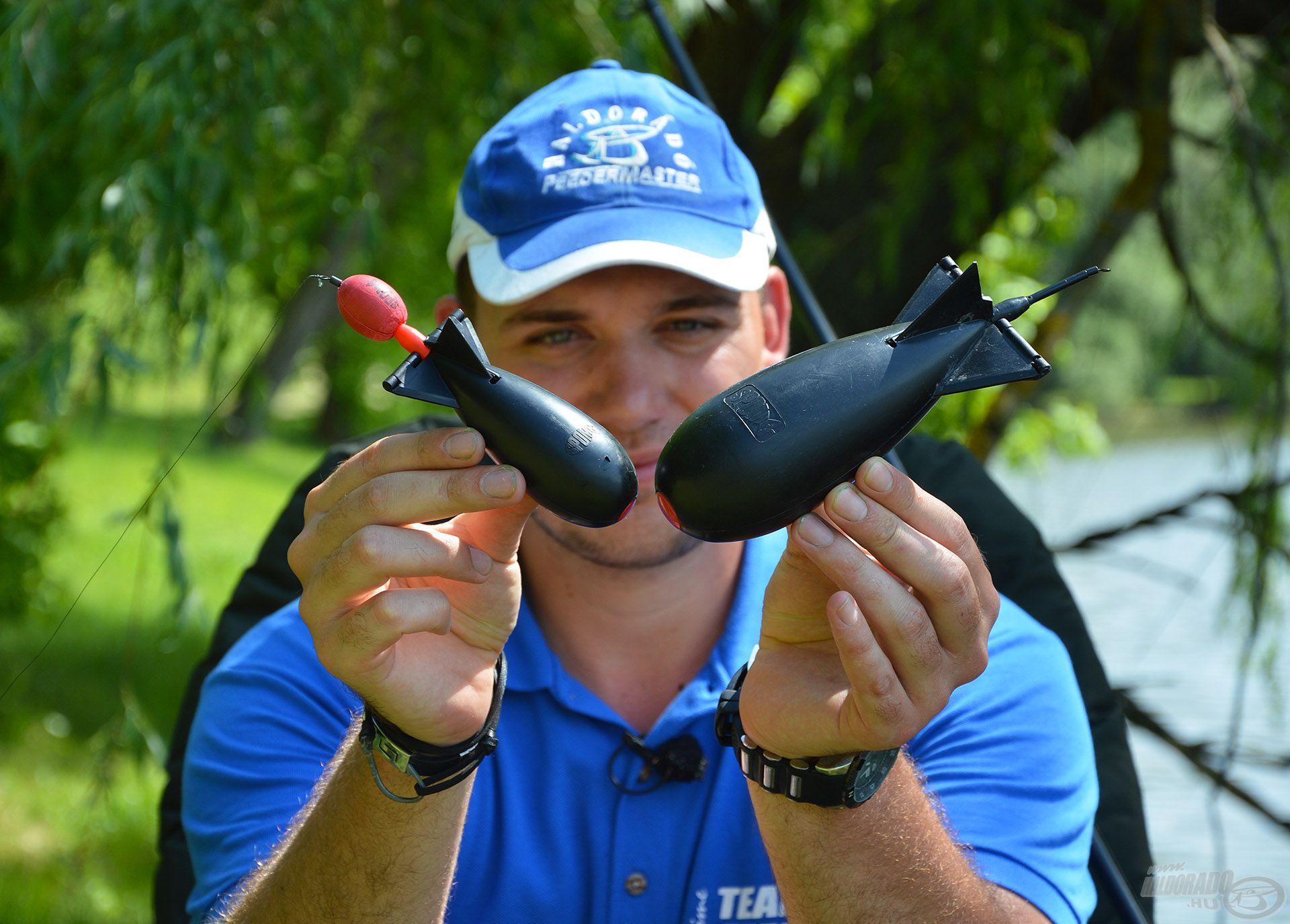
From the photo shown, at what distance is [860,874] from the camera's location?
1.65m

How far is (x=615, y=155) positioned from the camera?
227 centimetres

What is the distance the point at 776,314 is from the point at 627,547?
69cm

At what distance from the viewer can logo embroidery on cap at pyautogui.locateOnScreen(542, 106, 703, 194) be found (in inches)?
88.6

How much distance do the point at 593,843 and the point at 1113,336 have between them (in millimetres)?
3888

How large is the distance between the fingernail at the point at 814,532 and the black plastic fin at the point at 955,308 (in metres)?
0.26

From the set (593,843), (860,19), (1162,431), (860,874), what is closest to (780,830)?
(860,874)

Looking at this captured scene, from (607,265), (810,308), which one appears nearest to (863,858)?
(607,265)

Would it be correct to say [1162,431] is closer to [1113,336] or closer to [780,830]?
[1113,336]

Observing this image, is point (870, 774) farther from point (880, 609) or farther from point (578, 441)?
point (578, 441)

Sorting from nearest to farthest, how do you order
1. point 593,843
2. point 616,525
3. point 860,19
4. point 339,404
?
1. point 593,843
2. point 616,525
3. point 860,19
4. point 339,404

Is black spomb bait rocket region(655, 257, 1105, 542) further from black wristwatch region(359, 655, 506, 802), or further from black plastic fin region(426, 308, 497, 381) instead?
black wristwatch region(359, 655, 506, 802)
